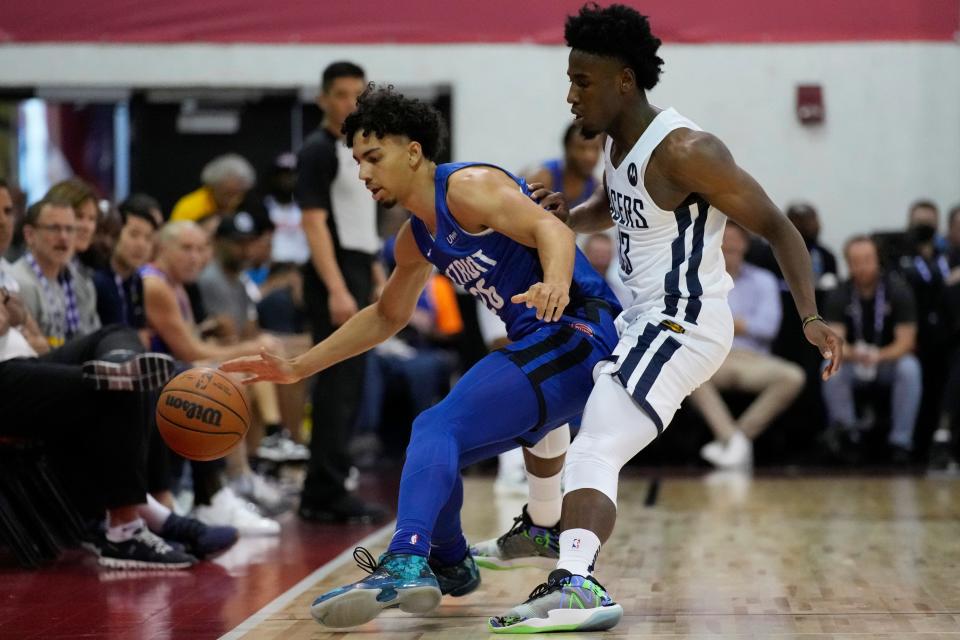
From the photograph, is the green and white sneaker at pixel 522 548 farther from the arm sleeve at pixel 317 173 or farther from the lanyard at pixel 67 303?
the arm sleeve at pixel 317 173

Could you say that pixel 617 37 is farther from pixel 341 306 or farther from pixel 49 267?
pixel 49 267

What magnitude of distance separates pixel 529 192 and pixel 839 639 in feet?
4.86

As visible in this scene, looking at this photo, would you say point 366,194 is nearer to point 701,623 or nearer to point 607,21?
point 607,21

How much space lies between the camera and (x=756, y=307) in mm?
9102

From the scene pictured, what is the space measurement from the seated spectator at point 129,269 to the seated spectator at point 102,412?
0.77 meters

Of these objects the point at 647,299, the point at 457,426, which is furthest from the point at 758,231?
the point at 457,426

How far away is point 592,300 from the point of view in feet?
12.8

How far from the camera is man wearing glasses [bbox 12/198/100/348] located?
17.1ft

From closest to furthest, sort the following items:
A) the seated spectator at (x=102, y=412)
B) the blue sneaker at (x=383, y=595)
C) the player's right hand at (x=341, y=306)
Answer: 1. the blue sneaker at (x=383, y=595)
2. the seated spectator at (x=102, y=412)
3. the player's right hand at (x=341, y=306)

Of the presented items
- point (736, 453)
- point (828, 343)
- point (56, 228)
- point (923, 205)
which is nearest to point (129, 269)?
point (56, 228)

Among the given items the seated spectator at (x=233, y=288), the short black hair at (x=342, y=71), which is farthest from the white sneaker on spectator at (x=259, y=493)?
the short black hair at (x=342, y=71)

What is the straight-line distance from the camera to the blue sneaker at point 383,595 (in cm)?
325

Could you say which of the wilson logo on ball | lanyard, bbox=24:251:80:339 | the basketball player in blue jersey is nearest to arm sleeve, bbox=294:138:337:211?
lanyard, bbox=24:251:80:339

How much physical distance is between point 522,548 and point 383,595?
88cm
